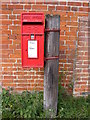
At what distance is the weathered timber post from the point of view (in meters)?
2.74

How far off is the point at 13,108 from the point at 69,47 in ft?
5.55

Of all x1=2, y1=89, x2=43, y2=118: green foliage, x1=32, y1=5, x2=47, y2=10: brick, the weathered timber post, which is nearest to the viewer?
the weathered timber post

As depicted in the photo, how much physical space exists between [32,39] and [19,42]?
109 cm

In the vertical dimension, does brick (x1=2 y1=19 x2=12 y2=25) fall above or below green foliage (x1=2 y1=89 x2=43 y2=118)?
above

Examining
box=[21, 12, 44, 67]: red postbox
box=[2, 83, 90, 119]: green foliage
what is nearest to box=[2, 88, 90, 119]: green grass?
box=[2, 83, 90, 119]: green foliage

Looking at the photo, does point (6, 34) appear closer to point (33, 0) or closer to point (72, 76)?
point (33, 0)

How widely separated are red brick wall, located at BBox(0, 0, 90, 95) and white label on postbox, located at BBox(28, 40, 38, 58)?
1.06m

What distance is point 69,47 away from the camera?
12.1 ft

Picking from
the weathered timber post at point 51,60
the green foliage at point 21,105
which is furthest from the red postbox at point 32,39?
the green foliage at point 21,105

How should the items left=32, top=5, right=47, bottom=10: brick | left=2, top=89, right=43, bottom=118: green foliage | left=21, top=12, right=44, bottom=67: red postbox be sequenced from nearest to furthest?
left=21, top=12, right=44, bottom=67: red postbox → left=2, top=89, right=43, bottom=118: green foliage → left=32, top=5, right=47, bottom=10: brick

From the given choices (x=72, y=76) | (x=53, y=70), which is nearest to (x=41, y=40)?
(x=53, y=70)

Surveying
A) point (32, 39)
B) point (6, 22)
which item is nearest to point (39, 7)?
point (6, 22)

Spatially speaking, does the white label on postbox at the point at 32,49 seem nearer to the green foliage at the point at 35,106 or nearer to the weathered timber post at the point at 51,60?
the weathered timber post at the point at 51,60

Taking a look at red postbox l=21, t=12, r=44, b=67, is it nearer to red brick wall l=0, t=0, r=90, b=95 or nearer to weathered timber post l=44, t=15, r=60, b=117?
weathered timber post l=44, t=15, r=60, b=117
